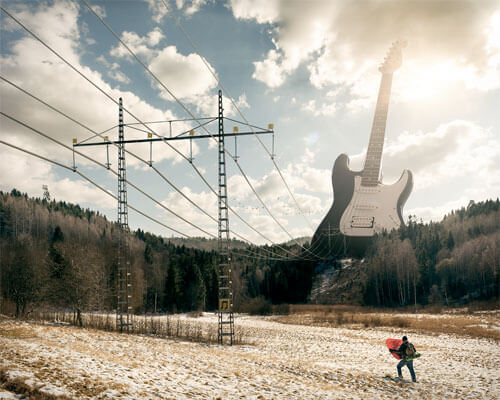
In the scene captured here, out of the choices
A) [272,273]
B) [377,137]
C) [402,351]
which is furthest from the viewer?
[272,273]

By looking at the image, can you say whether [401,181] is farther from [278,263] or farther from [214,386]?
[214,386]

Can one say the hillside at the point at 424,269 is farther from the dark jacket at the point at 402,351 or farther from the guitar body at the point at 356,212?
the dark jacket at the point at 402,351

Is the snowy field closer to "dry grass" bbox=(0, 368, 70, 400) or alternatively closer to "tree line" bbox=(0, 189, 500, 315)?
"dry grass" bbox=(0, 368, 70, 400)

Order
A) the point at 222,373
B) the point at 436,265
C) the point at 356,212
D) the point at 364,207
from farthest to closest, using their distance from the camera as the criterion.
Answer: the point at 356,212 → the point at 364,207 → the point at 436,265 → the point at 222,373

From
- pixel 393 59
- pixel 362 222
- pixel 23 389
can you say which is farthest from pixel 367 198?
pixel 23 389

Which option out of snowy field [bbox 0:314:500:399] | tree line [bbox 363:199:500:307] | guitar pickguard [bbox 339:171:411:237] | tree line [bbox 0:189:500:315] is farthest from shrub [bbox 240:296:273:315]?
snowy field [bbox 0:314:500:399]

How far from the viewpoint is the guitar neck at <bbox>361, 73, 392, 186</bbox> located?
8756 cm

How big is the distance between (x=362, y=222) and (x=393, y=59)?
4322 cm

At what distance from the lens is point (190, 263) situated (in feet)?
284

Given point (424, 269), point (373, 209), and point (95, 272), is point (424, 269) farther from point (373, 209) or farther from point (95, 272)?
point (95, 272)

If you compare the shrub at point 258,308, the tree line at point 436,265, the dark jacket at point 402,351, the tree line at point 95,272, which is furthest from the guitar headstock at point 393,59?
the dark jacket at point 402,351

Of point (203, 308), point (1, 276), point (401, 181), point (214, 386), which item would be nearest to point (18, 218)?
point (203, 308)

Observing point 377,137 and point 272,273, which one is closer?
point 377,137

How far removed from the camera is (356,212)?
294 feet
